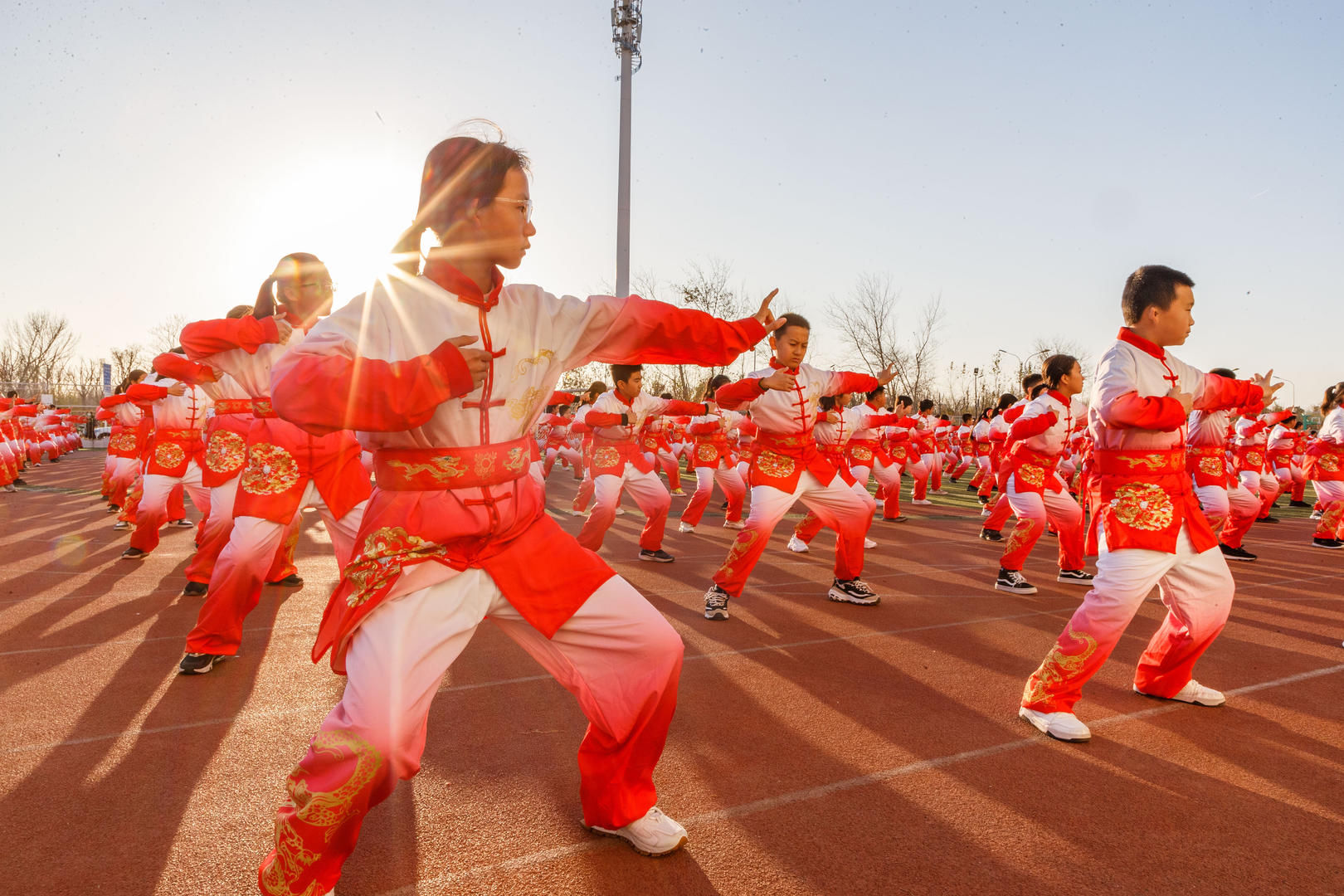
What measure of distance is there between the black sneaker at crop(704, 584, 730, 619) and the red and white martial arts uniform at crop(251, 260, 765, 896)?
125 inches

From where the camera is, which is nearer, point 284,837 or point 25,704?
point 284,837

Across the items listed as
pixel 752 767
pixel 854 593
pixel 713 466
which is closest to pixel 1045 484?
pixel 854 593

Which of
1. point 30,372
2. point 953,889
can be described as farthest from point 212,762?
point 30,372


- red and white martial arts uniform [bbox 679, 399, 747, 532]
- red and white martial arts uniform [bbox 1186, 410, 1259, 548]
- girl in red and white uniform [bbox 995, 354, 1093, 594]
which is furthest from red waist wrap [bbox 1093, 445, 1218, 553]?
red and white martial arts uniform [bbox 679, 399, 747, 532]

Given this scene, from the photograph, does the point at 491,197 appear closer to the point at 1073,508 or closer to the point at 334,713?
the point at 334,713

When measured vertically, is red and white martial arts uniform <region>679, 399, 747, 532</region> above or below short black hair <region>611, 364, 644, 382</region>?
below

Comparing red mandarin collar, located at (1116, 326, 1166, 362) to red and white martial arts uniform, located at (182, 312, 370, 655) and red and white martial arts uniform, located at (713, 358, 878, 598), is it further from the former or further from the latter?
red and white martial arts uniform, located at (182, 312, 370, 655)

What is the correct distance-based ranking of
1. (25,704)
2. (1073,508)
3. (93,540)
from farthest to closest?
1. (93,540)
2. (1073,508)
3. (25,704)

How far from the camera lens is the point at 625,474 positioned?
847cm

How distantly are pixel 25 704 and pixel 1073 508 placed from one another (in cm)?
777

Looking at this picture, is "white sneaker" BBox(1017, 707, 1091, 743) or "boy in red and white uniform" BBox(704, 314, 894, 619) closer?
"white sneaker" BBox(1017, 707, 1091, 743)

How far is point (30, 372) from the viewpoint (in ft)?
172

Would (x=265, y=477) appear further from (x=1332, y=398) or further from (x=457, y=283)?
(x=1332, y=398)

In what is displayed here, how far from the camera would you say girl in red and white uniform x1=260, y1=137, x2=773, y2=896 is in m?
1.88
